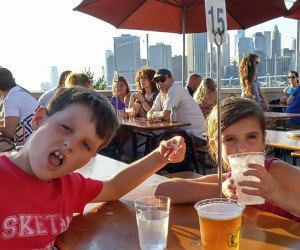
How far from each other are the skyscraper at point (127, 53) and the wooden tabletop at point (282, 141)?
20.7 feet

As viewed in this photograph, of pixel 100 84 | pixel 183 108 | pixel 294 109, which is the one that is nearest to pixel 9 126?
pixel 183 108

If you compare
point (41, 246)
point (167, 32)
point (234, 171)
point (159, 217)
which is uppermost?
point (167, 32)

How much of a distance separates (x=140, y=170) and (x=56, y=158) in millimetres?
471

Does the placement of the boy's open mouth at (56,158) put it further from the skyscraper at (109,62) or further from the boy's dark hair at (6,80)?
the skyscraper at (109,62)

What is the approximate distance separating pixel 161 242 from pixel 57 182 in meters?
0.50

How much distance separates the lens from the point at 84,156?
4.18 feet

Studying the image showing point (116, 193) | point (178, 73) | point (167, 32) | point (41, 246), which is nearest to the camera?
point (41, 246)

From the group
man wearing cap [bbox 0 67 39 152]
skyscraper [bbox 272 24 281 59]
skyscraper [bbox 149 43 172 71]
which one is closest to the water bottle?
man wearing cap [bbox 0 67 39 152]

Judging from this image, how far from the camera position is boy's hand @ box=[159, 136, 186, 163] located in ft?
4.88

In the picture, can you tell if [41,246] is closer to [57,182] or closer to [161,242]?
[57,182]

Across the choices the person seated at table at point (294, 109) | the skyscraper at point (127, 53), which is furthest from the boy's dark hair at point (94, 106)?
the skyscraper at point (127, 53)

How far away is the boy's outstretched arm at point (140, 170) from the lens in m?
1.50

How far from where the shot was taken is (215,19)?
1.02m

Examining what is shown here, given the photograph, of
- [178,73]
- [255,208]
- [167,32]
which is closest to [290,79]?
[178,73]
